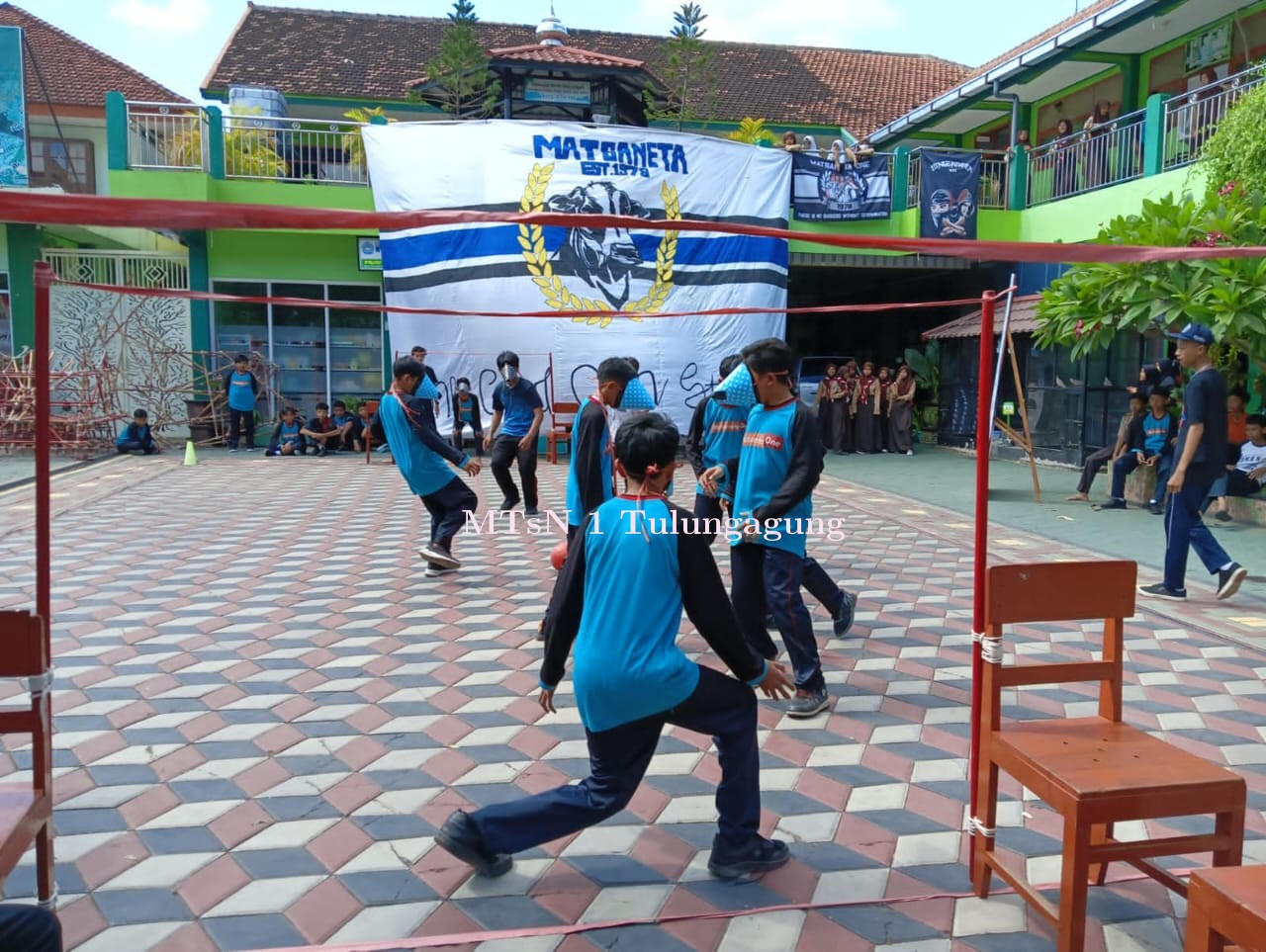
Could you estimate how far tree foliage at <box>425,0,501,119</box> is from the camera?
59.8ft

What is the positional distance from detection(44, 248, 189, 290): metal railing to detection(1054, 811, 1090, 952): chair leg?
1663 centimetres

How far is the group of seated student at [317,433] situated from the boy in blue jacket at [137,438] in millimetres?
1710

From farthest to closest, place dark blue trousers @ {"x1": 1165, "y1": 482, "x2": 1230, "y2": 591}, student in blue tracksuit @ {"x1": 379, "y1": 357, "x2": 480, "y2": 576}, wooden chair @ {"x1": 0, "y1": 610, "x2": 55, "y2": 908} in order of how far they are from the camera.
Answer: student in blue tracksuit @ {"x1": 379, "y1": 357, "x2": 480, "y2": 576}, dark blue trousers @ {"x1": 1165, "y1": 482, "x2": 1230, "y2": 591}, wooden chair @ {"x1": 0, "y1": 610, "x2": 55, "y2": 908}

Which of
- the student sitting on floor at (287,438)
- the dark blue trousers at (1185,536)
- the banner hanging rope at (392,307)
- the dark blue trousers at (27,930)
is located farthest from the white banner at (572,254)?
the dark blue trousers at (27,930)

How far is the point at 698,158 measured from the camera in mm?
15656

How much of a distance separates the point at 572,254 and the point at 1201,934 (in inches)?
556

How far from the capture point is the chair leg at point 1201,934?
6.48ft

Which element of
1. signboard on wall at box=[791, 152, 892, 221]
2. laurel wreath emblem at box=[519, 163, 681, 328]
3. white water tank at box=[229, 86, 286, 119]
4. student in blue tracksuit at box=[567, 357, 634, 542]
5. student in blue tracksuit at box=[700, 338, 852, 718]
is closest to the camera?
student in blue tracksuit at box=[700, 338, 852, 718]

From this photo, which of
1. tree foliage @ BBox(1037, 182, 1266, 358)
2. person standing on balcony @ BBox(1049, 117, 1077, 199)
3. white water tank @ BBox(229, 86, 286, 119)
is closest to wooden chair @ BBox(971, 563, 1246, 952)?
tree foliage @ BBox(1037, 182, 1266, 358)

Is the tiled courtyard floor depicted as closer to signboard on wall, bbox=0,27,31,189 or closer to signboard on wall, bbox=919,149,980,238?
signboard on wall, bbox=919,149,980,238

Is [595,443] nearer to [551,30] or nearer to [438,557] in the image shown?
[438,557]

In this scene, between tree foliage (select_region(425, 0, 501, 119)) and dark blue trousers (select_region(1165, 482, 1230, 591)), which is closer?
dark blue trousers (select_region(1165, 482, 1230, 591))

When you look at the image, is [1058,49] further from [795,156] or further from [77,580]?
[77,580]

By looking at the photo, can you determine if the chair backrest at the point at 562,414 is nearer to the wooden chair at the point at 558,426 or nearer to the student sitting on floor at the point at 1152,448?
the wooden chair at the point at 558,426
